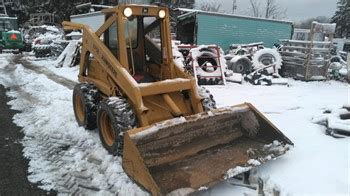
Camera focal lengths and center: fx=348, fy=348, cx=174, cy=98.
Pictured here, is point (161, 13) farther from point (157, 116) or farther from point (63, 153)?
point (63, 153)

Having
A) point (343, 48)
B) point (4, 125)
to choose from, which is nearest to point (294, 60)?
point (4, 125)

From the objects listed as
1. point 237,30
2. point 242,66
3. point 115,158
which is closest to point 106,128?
point 115,158

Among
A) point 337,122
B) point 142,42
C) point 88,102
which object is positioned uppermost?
point 142,42

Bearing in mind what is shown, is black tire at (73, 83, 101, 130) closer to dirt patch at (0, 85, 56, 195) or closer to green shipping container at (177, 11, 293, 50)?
dirt patch at (0, 85, 56, 195)

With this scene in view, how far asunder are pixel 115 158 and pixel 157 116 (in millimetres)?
871

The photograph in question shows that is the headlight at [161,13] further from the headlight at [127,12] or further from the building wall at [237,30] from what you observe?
the building wall at [237,30]

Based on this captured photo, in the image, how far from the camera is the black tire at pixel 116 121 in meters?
4.71

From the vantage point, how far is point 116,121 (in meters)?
4.77

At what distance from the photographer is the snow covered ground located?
13.7 ft

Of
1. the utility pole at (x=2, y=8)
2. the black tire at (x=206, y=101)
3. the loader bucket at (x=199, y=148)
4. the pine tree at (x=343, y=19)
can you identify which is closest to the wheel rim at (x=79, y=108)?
the black tire at (x=206, y=101)

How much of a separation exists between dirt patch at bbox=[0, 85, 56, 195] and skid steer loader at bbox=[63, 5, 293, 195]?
3.78 ft

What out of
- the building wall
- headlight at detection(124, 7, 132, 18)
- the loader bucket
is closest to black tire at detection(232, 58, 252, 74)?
the building wall

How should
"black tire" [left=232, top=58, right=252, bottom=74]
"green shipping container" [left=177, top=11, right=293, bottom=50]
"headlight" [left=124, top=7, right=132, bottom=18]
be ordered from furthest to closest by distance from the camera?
"green shipping container" [left=177, top=11, right=293, bottom=50]
"black tire" [left=232, top=58, right=252, bottom=74]
"headlight" [left=124, top=7, right=132, bottom=18]

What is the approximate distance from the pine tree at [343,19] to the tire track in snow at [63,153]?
42.8 metres
